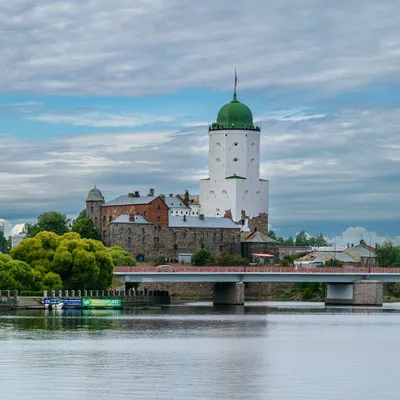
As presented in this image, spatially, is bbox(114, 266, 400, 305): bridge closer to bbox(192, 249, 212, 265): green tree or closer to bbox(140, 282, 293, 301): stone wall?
bbox(140, 282, 293, 301): stone wall

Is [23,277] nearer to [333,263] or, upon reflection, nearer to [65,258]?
[65,258]

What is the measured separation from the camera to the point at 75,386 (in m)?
50.9

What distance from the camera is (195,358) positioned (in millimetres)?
63906

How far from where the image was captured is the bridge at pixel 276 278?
138m

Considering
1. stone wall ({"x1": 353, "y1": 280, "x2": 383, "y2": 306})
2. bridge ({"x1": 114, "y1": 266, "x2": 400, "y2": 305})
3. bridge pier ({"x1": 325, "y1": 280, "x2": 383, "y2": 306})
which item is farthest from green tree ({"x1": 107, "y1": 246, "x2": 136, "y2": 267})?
stone wall ({"x1": 353, "y1": 280, "x2": 383, "y2": 306})

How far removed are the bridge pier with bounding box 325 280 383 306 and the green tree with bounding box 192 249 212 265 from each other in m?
44.6

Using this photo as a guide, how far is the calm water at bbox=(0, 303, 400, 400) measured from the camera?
5050 centimetres

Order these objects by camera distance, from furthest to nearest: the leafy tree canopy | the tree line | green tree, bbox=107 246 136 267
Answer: green tree, bbox=107 246 136 267
the tree line
the leafy tree canopy

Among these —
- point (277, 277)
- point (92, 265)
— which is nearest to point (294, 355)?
point (92, 265)

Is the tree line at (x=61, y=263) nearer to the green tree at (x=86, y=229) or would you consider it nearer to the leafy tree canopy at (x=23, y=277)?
the leafy tree canopy at (x=23, y=277)

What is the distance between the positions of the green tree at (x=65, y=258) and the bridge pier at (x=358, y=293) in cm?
3511

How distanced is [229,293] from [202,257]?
48.0 meters

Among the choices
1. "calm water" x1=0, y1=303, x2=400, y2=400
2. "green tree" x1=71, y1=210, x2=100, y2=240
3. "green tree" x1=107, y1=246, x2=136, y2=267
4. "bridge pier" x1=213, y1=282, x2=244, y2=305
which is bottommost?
"calm water" x1=0, y1=303, x2=400, y2=400

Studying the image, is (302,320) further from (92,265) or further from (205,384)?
(205,384)
